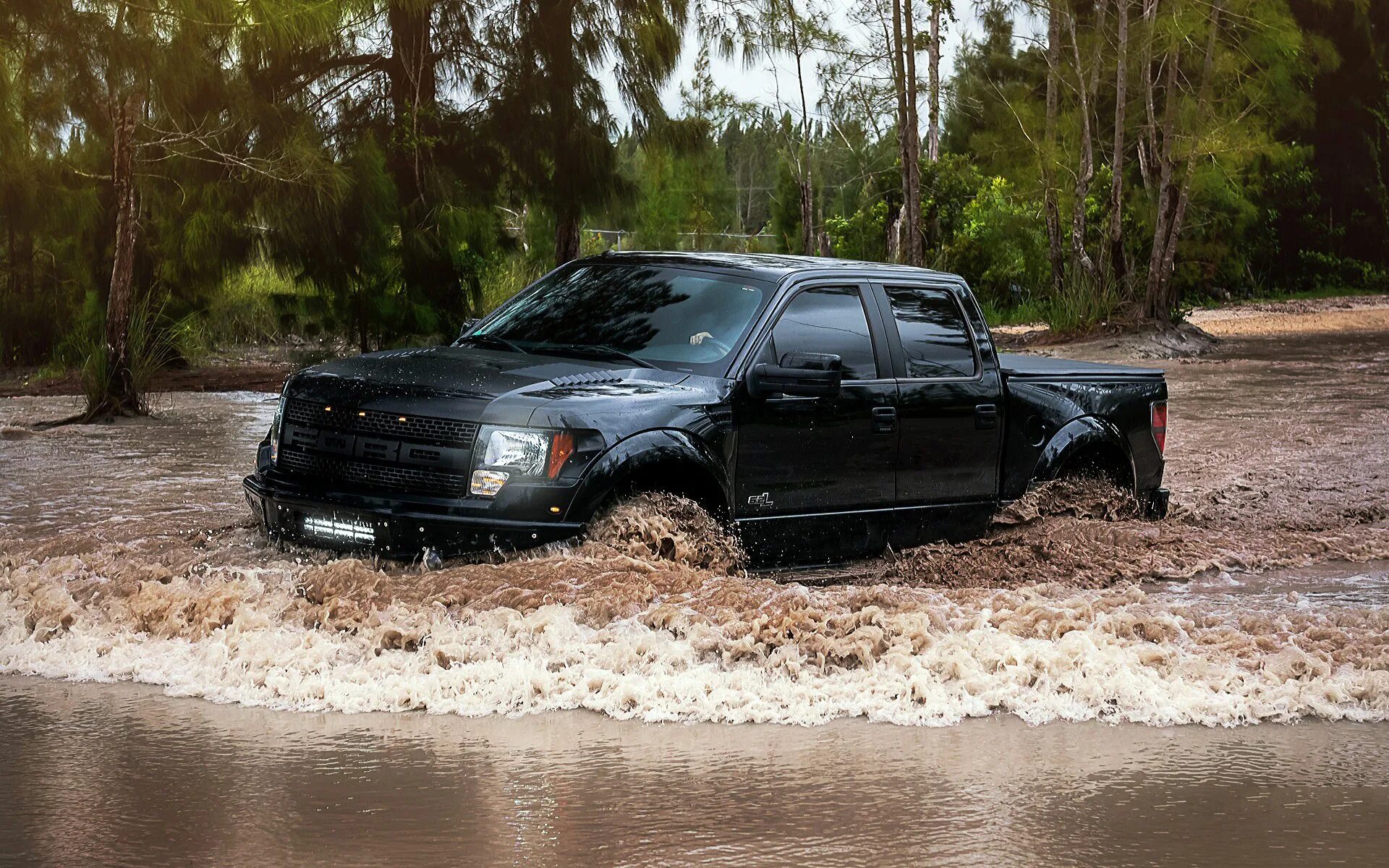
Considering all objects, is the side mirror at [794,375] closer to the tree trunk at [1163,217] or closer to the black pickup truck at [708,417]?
the black pickup truck at [708,417]

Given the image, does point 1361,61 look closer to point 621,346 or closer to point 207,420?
point 207,420

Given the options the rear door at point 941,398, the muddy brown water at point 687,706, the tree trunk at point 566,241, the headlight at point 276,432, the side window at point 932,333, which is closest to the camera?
the muddy brown water at point 687,706

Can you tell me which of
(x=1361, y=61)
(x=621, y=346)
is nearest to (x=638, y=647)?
(x=621, y=346)

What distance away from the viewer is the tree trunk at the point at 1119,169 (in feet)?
106

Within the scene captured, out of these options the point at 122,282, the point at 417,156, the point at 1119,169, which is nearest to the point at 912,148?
the point at 1119,169

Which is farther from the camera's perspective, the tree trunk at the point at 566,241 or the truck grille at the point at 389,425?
the tree trunk at the point at 566,241

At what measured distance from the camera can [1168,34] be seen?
31.9m

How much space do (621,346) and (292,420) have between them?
161 cm

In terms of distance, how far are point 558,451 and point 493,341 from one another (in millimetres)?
1632

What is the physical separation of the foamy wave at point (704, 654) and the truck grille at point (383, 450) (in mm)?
420

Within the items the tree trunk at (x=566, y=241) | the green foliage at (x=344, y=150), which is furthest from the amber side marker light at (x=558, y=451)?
the tree trunk at (x=566, y=241)

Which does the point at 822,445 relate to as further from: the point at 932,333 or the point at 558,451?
the point at 558,451

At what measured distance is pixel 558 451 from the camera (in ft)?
24.3

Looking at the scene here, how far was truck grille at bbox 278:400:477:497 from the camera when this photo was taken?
7402 mm
